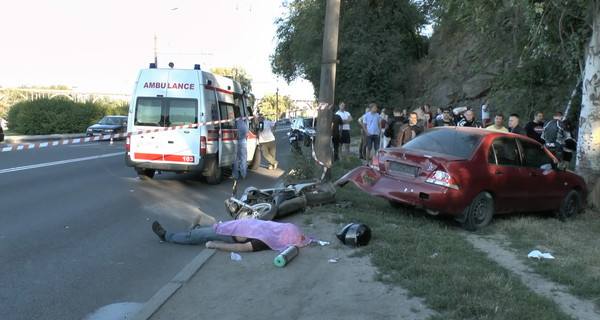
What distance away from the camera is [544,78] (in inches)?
492

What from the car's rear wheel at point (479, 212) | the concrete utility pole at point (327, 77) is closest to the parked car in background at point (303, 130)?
Result: the concrete utility pole at point (327, 77)

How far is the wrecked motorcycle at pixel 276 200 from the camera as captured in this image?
6586 millimetres

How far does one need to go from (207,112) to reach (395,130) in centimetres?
501

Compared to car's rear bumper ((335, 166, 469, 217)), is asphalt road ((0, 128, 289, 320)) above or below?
below

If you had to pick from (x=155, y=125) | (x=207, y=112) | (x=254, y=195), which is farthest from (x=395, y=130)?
(x=254, y=195)

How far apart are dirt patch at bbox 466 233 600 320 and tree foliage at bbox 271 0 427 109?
892 inches

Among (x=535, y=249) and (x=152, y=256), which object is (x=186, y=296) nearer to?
(x=152, y=256)

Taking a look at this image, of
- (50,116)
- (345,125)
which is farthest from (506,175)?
(50,116)

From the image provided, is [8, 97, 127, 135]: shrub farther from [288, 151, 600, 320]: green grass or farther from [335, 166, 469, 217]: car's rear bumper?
[335, 166, 469, 217]: car's rear bumper

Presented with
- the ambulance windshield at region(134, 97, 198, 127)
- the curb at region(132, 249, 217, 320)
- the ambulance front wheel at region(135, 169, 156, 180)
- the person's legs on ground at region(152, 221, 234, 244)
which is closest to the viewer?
the curb at region(132, 249, 217, 320)

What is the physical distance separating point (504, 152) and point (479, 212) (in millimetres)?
1043

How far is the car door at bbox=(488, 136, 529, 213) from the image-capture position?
7.07 m

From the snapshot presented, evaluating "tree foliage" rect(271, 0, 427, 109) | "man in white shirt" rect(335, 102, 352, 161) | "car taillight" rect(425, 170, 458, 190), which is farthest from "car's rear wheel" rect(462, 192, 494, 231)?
"tree foliage" rect(271, 0, 427, 109)

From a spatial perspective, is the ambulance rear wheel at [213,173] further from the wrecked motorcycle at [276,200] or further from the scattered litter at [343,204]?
the scattered litter at [343,204]
